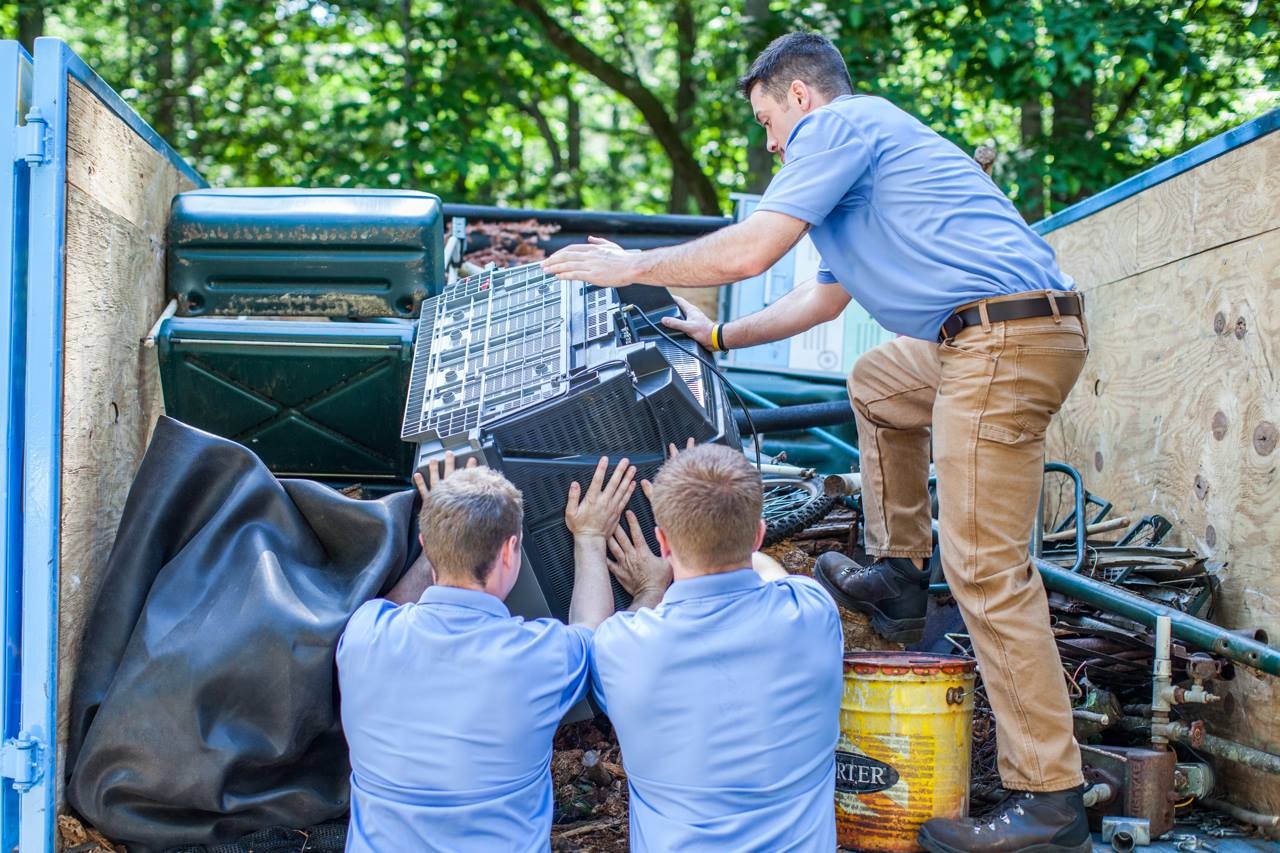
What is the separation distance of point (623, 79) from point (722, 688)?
29.6 ft

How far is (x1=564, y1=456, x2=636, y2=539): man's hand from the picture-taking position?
275 centimetres

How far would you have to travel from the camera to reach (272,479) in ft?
9.17

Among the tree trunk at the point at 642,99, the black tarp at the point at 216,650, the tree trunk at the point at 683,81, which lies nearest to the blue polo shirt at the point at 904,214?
the black tarp at the point at 216,650

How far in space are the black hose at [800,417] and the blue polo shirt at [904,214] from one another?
1.20 meters

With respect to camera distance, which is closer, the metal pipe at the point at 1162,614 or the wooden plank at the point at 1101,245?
the metal pipe at the point at 1162,614

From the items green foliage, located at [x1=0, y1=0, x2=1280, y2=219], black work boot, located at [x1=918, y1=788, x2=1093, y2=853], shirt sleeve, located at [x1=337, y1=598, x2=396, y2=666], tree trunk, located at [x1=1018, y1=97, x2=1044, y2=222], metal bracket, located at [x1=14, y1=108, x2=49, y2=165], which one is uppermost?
green foliage, located at [x1=0, y1=0, x2=1280, y2=219]

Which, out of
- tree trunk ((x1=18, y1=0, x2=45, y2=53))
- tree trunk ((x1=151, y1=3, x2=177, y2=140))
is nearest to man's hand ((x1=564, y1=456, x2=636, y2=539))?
tree trunk ((x1=18, y1=0, x2=45, y2=53))

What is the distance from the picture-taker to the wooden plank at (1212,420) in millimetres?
3075

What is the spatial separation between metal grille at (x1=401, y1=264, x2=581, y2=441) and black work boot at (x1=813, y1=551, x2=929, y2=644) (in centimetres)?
114

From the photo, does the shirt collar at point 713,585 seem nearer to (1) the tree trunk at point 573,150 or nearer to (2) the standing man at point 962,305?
(2) the standing man at point 962,305

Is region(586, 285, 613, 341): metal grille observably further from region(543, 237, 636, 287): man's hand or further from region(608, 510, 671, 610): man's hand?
region(608, 510, 671, 610): man's hand

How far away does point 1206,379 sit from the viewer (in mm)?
3500

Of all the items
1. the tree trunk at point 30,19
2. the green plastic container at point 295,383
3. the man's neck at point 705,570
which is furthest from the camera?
the tree trunk at point 30,19

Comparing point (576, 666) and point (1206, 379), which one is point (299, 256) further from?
point (1206, 379)
